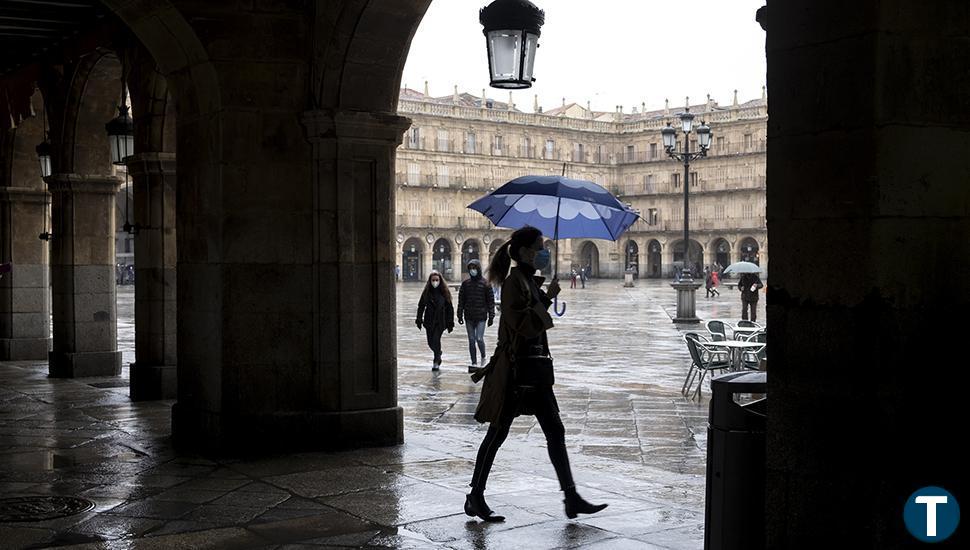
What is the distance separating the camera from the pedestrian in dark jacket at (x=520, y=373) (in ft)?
17.6

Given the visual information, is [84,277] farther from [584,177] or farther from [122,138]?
[584,177]

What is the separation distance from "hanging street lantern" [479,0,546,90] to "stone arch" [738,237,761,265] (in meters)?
66.6

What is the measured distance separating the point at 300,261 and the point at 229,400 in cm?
105

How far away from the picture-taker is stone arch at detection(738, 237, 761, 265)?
71.1 meters

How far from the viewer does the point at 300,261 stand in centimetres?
753

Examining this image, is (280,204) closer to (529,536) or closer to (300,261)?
(300,261)

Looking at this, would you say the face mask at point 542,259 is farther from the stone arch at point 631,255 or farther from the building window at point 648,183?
the building window at point 648,183

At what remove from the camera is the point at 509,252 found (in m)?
5.56

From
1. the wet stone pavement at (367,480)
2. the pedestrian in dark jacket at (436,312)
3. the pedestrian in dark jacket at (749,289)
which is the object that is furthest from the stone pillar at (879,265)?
the pedestrian in dark jacket at (749,289)

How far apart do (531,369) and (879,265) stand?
2.40m

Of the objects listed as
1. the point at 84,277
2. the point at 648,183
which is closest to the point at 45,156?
the point at 84,277

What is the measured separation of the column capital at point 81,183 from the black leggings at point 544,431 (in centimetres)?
862

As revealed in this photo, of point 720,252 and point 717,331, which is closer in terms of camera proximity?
point 717,331

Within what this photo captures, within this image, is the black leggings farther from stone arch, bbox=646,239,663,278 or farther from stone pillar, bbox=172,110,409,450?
stone arch, bbox=646,239,663,278
